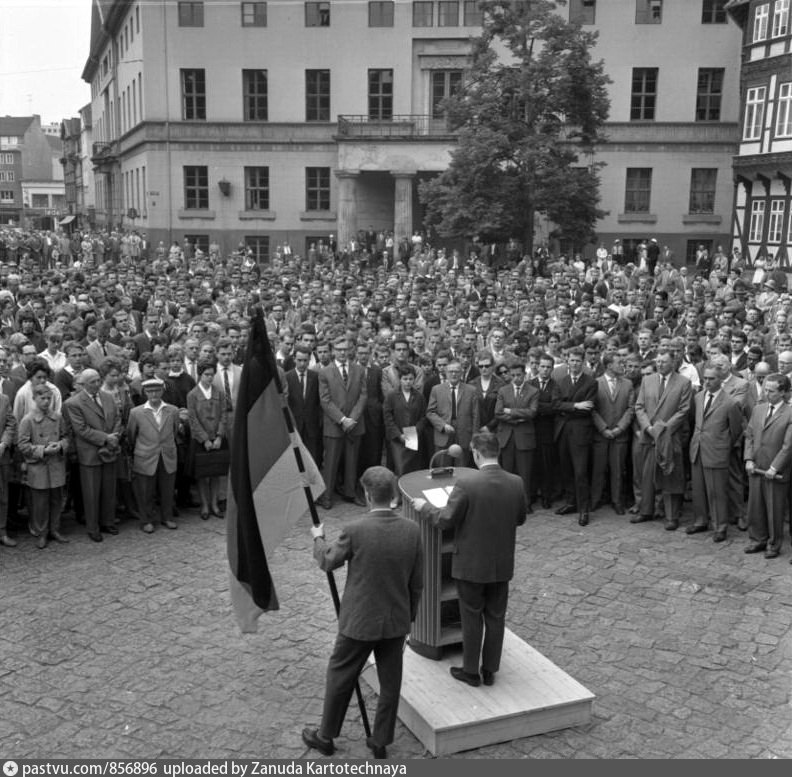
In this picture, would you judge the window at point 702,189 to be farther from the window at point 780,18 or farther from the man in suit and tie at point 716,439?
the man in suit and tie at point 716,439

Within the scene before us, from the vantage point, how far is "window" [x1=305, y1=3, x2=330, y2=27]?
40188 millimetres

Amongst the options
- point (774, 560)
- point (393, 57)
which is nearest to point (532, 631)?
point (774, 560)

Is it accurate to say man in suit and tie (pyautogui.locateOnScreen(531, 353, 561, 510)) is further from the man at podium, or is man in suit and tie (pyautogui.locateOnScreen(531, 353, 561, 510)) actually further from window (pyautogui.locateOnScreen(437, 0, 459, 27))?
window (pyautogui.locateOnScreen(437, 0, 459, 27))

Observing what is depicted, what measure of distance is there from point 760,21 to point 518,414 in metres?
30.6

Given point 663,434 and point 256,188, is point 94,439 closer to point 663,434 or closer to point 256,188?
point 663,434

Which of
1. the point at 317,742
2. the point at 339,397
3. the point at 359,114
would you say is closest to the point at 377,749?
the point at 317,742

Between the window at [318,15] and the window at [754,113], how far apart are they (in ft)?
61.9

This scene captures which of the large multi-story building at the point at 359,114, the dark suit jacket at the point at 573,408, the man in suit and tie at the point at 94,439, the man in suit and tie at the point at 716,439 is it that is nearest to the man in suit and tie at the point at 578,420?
the dark suit jacket at the point at 573,408

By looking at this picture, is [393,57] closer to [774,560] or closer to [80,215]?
[774,560]

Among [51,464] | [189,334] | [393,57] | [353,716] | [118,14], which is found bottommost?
[353,716]

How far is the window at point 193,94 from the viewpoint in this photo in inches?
1622

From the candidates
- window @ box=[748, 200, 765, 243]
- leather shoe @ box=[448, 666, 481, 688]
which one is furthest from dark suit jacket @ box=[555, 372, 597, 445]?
window @ box=[748, 200, 765, 243]

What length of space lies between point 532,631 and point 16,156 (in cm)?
Result: 11939

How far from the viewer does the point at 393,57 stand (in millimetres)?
40156
